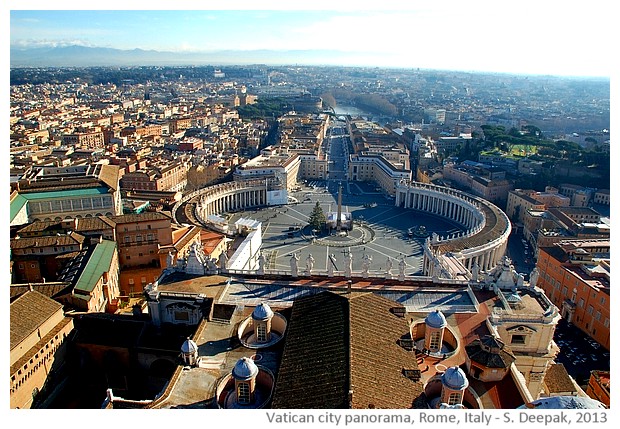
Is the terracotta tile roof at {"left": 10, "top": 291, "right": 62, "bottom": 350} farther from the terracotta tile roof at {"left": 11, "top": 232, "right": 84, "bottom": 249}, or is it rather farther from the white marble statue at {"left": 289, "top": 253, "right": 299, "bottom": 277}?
the white marble statue at {"left": 289, "top": 253, "right": 299, "bottom": 277}

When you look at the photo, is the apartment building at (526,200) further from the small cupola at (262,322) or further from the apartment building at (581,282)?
the small cupola at (262,322)

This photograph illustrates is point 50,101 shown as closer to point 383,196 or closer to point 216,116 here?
point 216,116

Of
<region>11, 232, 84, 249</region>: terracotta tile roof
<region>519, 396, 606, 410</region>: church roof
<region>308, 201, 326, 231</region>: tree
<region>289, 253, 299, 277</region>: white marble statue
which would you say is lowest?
<region>308, 201, 326, 231</region>: tree

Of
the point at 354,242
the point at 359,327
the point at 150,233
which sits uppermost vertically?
the point at 359,327

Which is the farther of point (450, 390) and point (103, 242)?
point (103, 242)

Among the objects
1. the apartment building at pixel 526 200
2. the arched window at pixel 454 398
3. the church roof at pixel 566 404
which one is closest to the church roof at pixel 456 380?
the arched window at pixel 454 398

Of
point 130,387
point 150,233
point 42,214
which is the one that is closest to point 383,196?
point 150,233

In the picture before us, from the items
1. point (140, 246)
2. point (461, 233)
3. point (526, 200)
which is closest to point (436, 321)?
point (140, 246)

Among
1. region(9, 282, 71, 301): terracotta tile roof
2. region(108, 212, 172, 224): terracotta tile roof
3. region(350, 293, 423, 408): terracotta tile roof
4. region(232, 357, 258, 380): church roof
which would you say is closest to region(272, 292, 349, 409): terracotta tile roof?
region(350, 293, 423, 408): terracotta tile roof

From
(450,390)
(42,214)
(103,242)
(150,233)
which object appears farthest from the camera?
(42,214)
